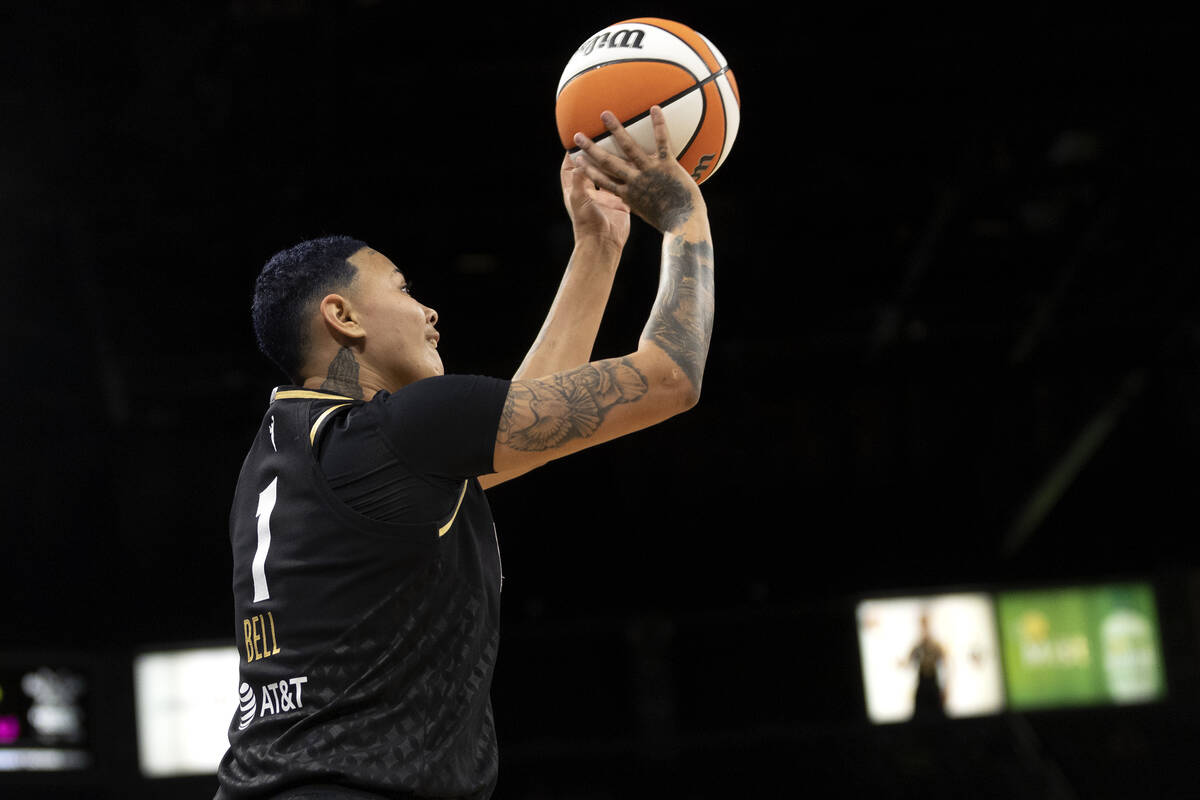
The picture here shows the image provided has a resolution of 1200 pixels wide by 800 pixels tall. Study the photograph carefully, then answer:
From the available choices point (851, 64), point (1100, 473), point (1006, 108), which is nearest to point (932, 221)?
point (1006, 108)

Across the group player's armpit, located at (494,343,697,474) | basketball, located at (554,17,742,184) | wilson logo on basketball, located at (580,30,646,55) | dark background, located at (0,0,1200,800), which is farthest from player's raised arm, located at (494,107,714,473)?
dark background, located at (0,0,1200,800)

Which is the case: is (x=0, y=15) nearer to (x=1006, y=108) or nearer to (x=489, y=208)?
(x=489, y=208)

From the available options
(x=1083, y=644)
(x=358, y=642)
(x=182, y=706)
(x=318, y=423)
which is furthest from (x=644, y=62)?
(x=1083, y=644)

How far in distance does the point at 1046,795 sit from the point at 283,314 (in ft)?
31.3

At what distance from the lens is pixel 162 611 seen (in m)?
10.0

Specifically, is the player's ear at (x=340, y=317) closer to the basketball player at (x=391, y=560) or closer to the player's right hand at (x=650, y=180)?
the basketball player at (x=391, y=560)

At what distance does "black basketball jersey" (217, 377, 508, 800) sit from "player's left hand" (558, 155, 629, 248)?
2.67 feet

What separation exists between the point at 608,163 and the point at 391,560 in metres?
0.78

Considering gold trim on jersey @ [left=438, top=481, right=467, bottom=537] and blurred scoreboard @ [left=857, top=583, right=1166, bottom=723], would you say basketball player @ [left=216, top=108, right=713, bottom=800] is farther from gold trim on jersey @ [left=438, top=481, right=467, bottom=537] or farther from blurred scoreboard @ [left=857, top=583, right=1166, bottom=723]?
blurred scoreboard @ [left=857, top=583, right=1166, bottom=723]

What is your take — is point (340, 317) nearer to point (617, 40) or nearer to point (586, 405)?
point (586, 405)

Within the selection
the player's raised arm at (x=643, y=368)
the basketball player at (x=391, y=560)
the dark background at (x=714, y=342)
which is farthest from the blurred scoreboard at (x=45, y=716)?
the player's raised arm at (x=643, y=368)

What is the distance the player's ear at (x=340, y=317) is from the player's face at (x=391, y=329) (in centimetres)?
1

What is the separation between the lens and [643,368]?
6.13 feet

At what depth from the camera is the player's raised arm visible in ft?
5.88
